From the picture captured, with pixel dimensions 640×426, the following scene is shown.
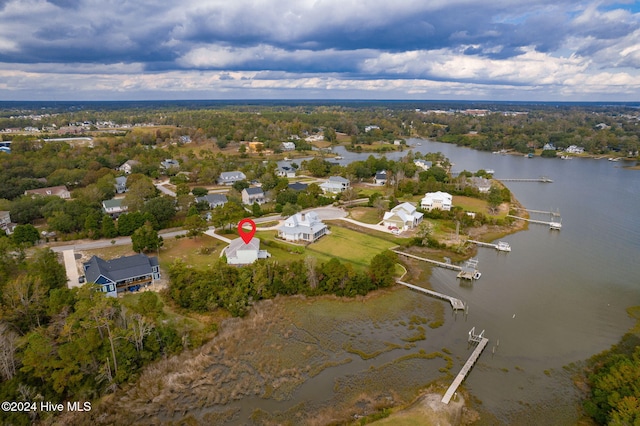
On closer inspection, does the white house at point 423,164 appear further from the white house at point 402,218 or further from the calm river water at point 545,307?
the white house at point 402,218

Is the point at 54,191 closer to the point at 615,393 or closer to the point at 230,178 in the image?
the point at 230,178

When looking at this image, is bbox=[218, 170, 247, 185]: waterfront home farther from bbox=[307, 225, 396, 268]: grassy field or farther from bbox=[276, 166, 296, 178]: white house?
bbox=[307, 225, 396, 268]: grassy field

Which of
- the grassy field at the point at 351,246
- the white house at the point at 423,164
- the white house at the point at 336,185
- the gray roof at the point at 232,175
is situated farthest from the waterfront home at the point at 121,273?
the white house at the point at 423,164

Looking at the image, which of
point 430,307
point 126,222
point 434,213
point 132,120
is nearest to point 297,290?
point 430,307

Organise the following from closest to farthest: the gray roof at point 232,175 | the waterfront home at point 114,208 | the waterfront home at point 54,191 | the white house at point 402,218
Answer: the white house at point 402,218 → the waterfront home at point 114,208 → the waterfront home at point 54,191 → the gray roof at point 232,175

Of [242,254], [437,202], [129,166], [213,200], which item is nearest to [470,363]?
[242,254]

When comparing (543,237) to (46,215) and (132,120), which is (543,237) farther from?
(132,120)

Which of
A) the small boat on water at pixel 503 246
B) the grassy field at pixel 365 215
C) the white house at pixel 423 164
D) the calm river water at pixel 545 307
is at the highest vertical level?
the white house at pixel 423 164
